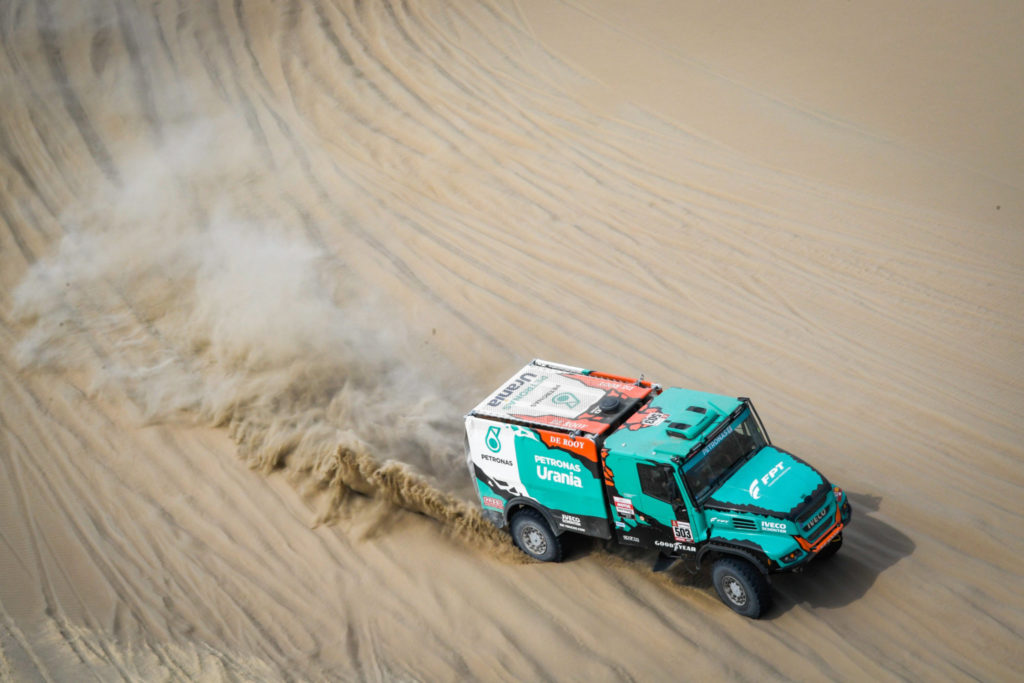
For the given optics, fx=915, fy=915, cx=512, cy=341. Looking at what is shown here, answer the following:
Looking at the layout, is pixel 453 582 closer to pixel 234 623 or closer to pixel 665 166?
pixel 234 623

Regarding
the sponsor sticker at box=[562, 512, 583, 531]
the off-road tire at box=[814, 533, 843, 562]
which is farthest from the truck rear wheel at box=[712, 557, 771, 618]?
the sponsor sticker at box=[562, 512, 583, 531]

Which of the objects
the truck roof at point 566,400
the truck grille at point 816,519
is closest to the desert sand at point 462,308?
the truck grille at point 816,519

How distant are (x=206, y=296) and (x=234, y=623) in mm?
5865

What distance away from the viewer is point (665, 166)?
1659 centimetres

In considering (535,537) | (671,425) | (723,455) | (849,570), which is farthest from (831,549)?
(535,537)

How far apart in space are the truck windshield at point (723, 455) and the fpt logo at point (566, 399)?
4.89 feet

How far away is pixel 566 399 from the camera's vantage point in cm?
938

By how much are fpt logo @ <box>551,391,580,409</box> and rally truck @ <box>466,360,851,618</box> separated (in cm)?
1

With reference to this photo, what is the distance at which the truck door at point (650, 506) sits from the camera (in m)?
8.25

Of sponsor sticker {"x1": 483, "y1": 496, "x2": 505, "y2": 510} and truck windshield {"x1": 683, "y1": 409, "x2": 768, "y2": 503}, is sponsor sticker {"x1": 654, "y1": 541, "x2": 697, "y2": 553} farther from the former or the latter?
sponsor sticker {"x1": 483, "y1": 496, "x2": 505, "y2": 510}

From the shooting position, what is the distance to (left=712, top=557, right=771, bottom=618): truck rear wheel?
26.7 feet

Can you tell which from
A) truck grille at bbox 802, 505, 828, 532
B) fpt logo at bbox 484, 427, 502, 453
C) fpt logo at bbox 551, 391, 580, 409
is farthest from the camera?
fpt logo at bbox 551, 391, 580, 409

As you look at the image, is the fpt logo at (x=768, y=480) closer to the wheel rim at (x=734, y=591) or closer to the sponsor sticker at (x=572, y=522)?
the wheel rim at (x=734, y=591)

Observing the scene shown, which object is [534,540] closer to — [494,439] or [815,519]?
[494,439]
